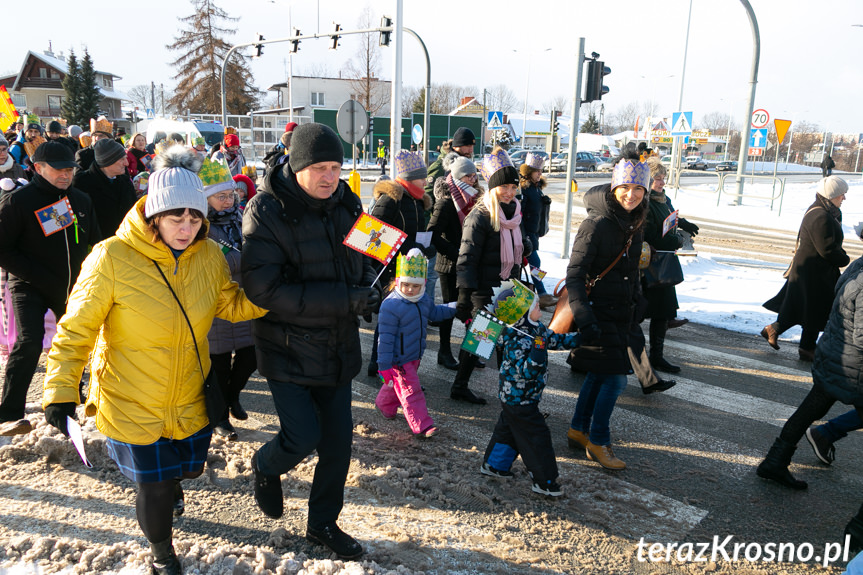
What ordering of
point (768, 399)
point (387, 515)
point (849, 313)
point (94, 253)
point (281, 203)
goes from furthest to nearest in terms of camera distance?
point (768, 399), point (849, 313), point (387, 515), point (281, 203), point (94, 253)

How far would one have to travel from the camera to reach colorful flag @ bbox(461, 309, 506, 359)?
3.61 m

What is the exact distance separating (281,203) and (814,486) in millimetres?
3739

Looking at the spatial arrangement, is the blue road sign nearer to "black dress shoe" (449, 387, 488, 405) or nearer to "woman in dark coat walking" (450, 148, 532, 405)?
"woman in dark coat walking" (450, 148, 532, 405)

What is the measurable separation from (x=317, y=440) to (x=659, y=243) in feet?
14.2

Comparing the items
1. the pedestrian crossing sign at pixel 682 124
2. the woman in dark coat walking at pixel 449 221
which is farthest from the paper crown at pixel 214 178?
the pedestrian crossing sign at pixel 682 124

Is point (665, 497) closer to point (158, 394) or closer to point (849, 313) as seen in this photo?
point (849, 313)

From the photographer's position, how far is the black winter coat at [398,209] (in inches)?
212

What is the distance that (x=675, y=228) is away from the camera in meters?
6.33

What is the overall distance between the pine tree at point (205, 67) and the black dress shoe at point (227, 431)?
57.4m

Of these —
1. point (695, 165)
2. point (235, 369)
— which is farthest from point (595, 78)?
point (695, 165)

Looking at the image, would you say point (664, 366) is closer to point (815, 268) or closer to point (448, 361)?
point (815, 268)

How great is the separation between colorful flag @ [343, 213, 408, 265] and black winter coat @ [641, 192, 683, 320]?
3.71 metres

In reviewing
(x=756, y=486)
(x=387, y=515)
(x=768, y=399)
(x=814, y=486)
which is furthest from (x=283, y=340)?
(x=768, y=399)

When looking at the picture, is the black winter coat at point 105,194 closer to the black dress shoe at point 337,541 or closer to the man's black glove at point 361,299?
the man's black glove at point 361,299
